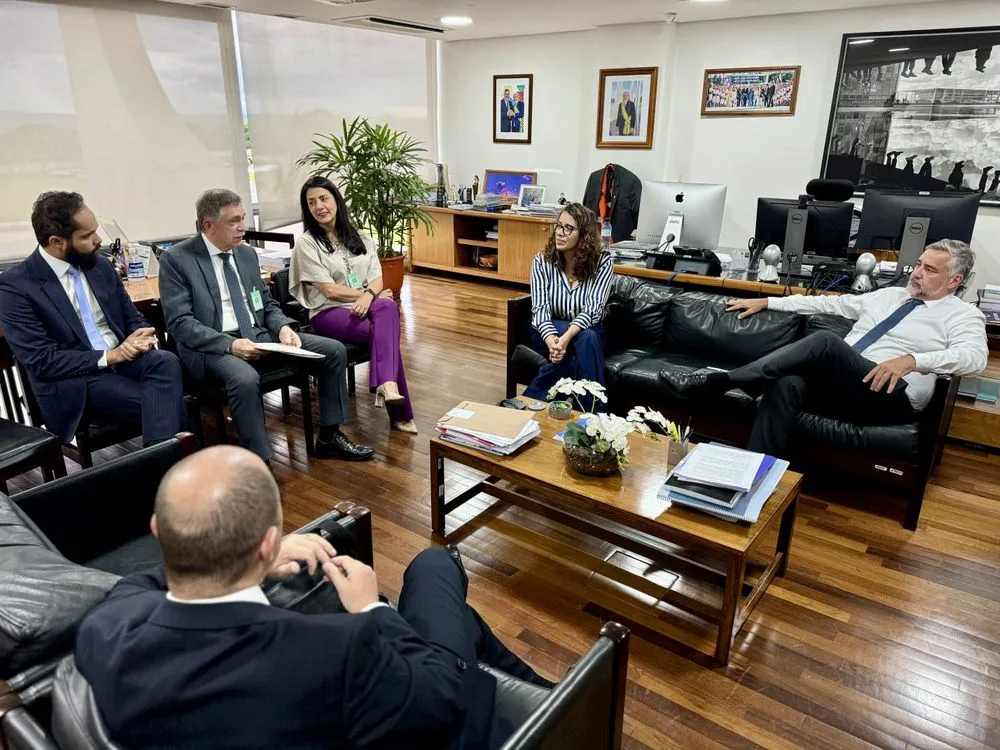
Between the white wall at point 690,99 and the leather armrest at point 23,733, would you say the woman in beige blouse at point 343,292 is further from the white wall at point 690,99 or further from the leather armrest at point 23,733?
the white wall at point 690,99

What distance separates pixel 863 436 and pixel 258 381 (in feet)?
8.58

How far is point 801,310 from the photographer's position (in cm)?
331

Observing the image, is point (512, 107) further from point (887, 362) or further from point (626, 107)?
point (887, 362)

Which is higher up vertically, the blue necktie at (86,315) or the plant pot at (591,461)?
the blue necktie at (86,315)

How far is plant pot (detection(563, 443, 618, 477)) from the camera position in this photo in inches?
87.4

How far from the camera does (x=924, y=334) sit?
2887 mm

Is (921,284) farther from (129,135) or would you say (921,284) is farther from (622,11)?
(129,135)

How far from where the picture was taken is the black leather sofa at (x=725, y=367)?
2717mm

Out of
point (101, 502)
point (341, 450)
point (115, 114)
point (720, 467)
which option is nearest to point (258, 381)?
point (341, 450)

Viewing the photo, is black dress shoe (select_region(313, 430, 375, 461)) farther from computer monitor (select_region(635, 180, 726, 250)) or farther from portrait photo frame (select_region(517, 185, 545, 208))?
portrait photo frame (select_region(517, 185, 545, 208))

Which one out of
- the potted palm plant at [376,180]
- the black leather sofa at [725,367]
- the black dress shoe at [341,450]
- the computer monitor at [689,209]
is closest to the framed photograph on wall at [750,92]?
the computer monitor at [689,209]

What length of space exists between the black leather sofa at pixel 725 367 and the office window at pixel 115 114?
347 centimetres

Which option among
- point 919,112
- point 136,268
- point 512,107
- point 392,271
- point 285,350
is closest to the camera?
point 285,350

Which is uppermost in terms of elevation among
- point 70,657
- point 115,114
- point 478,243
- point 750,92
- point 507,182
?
point 750,92
